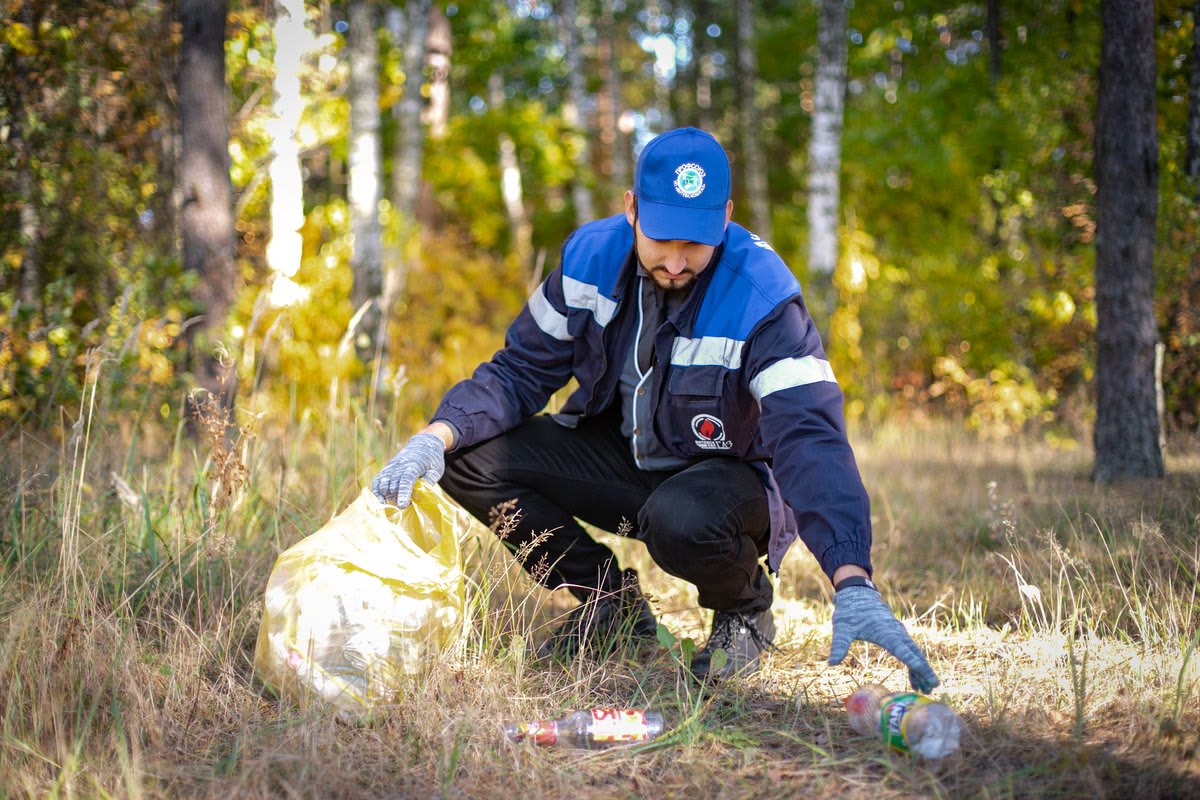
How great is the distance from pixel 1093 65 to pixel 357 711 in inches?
203

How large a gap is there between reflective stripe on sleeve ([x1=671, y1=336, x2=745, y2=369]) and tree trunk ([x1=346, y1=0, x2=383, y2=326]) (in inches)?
212

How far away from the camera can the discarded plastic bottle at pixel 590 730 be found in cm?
219

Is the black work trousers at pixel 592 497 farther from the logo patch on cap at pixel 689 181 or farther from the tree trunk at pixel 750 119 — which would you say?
the tree trunk at pixel 750 119

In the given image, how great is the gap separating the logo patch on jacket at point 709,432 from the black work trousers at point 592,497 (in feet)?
0.17

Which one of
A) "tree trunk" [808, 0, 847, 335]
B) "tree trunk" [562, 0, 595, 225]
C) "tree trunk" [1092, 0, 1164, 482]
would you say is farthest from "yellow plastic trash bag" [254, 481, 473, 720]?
"tree trunk" [562, 0, 595, 225]

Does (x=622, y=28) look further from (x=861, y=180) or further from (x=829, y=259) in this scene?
(x=829, y=259)

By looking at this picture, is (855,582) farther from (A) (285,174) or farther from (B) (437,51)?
(B) (437,51)

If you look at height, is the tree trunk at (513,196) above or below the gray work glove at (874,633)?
above

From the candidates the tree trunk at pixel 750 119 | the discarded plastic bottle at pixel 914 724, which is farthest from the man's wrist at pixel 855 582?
the tree trunk at pixel 750 119

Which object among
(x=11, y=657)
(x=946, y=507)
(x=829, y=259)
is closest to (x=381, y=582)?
(x=11, y=657)

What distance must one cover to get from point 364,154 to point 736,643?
634cm

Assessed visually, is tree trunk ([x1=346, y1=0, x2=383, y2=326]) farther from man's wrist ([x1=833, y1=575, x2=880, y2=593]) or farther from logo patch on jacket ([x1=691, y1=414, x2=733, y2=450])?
man's wrist ([x1=833, y1=575, x2=880, y2=593])

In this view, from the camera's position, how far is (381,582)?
2344 millimetres

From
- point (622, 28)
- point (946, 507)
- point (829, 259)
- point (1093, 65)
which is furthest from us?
point (622, 28)
